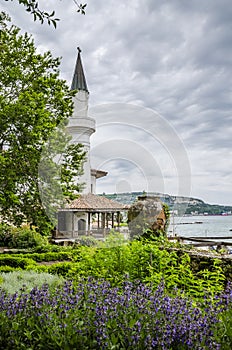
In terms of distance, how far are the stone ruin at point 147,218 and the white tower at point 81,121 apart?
11637 mm

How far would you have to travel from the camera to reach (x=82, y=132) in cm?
2180

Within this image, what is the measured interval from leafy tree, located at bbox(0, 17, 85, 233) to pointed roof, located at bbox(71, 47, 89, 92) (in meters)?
11.5

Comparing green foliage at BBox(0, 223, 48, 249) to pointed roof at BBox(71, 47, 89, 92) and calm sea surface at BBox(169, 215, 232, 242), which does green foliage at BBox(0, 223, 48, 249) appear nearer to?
calm sea surface at BBox(169, 215, 232, 242)

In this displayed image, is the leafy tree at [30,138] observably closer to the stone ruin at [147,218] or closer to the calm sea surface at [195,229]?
the stone ruin at [147,218]

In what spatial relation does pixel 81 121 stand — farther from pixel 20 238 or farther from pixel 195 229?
pixel 195 229

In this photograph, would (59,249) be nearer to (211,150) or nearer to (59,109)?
(59,109)

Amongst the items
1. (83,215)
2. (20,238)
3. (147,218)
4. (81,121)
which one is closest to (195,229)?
(83,215)

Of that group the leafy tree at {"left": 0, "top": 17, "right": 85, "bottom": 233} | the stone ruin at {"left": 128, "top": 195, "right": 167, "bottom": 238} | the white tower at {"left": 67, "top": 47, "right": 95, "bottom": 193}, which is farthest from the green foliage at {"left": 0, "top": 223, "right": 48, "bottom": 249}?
the stone ruin at {"left": 128, "top": 195, "right": 167, "bottom": 238}

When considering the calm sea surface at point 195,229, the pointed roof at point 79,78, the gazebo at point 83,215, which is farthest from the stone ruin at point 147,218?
Result: the pointed roof at point 79,78

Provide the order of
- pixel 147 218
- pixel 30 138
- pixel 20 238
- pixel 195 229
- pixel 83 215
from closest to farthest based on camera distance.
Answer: pixel 147 218, pixel 30 138, pixel 20 238, pixel 83 215, pixel 195 229

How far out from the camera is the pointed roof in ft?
74.6

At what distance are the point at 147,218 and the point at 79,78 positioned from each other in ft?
51.3

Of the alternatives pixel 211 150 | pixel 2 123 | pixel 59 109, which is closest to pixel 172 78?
pixel 211 150

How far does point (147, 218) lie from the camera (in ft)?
31.5
